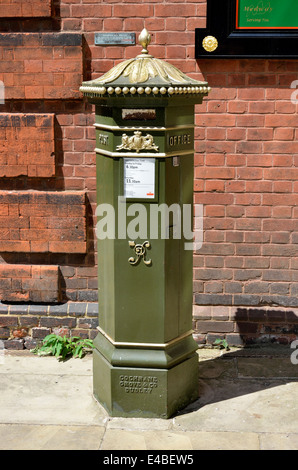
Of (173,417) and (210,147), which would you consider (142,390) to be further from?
(210,147)

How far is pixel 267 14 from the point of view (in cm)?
504

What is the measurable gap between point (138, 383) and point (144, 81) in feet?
6.66

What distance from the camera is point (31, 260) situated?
5.54 metres

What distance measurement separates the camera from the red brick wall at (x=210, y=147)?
16.8 feet

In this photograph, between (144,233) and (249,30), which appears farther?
(249,30)

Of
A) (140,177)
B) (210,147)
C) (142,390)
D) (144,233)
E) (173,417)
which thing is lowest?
(173,417)

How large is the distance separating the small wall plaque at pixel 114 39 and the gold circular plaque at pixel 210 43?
1.93 ft

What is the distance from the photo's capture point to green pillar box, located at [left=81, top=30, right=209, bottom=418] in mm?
3959

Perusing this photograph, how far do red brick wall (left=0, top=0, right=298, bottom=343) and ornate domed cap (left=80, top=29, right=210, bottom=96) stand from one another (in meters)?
1.07

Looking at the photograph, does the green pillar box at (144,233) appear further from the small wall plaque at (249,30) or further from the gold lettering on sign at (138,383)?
the small wall plaque at (249,30)

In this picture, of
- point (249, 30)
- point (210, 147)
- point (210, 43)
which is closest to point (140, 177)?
point (210, 147)

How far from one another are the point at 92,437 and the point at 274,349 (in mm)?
2033

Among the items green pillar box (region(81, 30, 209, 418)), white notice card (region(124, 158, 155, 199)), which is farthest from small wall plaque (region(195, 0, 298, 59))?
white notice card (region(124, 158, 155, 199))

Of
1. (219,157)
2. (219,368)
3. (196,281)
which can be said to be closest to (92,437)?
(219,368)
